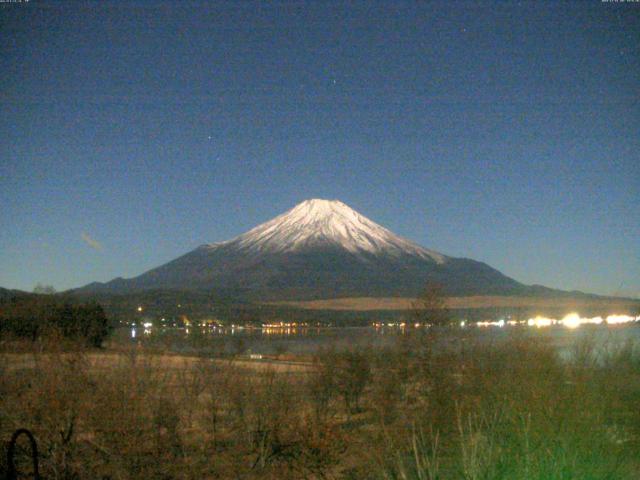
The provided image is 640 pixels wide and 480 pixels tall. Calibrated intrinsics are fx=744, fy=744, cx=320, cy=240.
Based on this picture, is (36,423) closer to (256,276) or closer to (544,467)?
(544,467)

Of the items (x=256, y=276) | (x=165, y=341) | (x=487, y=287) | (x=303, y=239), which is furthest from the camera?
(x=303, y=239)

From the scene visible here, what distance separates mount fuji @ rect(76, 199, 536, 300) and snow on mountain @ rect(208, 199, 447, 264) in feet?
0.50

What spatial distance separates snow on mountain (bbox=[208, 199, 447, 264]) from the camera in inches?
4336

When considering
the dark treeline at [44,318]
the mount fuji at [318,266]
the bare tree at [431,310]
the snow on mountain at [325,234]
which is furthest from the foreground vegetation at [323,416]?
the snow on mountain at [325,234]

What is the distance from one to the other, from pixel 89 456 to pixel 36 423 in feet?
2.76

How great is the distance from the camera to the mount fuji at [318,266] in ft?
273

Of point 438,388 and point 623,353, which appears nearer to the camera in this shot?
point 623,353

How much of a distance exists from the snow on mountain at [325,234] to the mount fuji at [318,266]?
15 cm

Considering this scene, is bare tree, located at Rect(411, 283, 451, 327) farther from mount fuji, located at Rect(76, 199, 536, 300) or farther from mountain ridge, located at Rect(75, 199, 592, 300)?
mountain ridge, located at Rect(75, 199, 592, 300)

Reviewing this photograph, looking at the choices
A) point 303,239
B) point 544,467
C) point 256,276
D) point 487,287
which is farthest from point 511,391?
point 303,239

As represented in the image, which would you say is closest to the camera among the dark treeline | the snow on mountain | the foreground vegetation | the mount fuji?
the foreground vegetation

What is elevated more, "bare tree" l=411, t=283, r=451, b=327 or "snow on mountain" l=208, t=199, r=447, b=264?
"snow on mountain" l=208, t=199, r=447, b=264

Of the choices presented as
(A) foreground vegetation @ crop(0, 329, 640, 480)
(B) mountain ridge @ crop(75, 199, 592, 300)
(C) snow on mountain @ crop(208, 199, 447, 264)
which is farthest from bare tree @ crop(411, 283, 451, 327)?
(C) snow on mountain @ crop(208, 199, 447, 264)

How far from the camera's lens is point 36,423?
977cm
